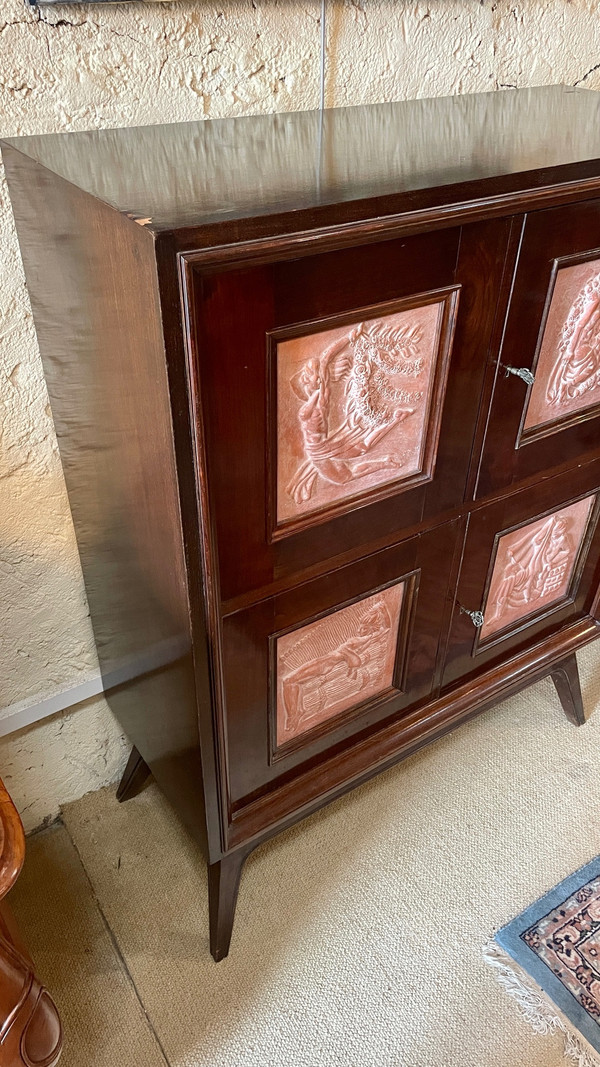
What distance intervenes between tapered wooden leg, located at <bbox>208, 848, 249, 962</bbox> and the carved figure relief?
47cm

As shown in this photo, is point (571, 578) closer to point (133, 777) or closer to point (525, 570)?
point (525, 570)

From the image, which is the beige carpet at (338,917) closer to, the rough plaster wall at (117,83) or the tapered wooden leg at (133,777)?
the tapered wooden leg at (133,777)

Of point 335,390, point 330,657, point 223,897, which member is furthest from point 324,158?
point 223,897

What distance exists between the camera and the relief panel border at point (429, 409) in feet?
2.11

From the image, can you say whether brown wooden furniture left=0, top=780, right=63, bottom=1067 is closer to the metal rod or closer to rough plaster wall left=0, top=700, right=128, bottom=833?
rough plaster wall left=0, top=700, right=128, bottom=833

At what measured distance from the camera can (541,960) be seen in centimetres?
105

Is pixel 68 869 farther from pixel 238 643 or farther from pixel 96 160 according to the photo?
pixel 96 160

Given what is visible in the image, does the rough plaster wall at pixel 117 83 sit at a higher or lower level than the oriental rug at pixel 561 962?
higher

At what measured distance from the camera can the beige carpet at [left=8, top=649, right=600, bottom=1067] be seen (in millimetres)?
969

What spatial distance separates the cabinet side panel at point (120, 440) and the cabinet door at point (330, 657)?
0.06 meters

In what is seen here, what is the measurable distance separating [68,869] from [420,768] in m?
0.56

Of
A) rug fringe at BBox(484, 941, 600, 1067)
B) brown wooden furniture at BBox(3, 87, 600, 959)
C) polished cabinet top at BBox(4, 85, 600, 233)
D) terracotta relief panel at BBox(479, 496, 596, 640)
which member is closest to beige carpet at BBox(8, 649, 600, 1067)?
rug fringe at BBox(484, 941, 600, 1067)

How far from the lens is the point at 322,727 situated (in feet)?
3.10

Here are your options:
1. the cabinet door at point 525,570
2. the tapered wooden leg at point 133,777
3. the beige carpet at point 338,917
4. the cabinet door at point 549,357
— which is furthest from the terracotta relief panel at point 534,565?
the tapered wooden leg at point 133,777
